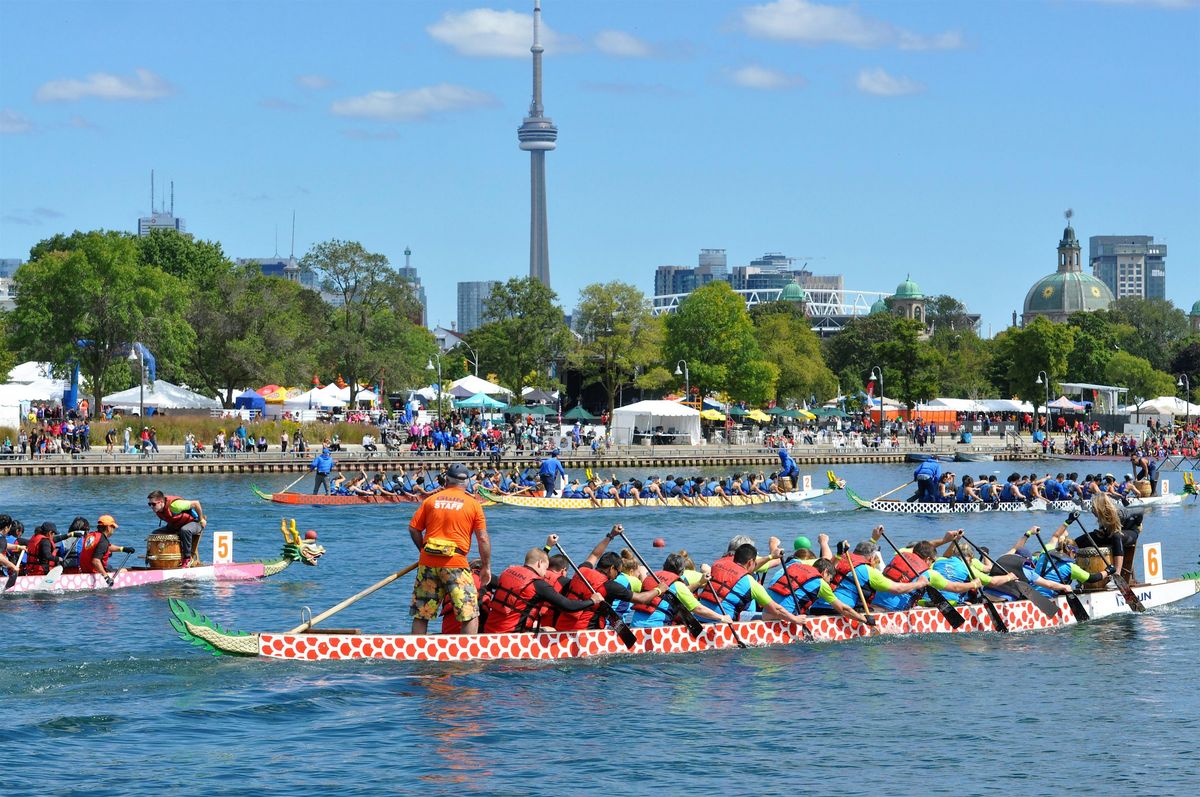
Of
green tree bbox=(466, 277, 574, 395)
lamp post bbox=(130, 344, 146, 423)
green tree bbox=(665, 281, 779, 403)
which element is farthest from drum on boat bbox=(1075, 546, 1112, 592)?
green tree bbox=(466, 277, 574, 395)

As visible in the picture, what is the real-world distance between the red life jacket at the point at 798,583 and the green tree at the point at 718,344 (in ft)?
230

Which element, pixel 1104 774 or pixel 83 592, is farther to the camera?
pixel 83 592

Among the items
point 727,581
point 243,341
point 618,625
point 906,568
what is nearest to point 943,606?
point 906,568

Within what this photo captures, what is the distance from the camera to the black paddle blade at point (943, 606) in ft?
75.2

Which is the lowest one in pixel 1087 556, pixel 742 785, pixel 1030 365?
pixel 742 785

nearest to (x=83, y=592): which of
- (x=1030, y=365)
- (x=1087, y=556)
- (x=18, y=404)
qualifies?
(x=1087, y=556)

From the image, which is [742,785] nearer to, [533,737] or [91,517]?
[533,737]

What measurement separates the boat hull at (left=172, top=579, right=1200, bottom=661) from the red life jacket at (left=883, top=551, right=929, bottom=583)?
20.7 inches

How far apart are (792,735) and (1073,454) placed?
249 feet

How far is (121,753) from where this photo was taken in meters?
16.6

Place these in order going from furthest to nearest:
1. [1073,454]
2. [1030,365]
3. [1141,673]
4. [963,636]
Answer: [1030,365] < [1073,454] < [963,636] < [1141,673]

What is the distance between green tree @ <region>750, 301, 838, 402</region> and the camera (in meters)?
108

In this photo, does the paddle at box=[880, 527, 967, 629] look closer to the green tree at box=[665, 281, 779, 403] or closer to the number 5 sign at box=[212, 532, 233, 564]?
the number 5 sign at box=[212, 532, 233, 564]

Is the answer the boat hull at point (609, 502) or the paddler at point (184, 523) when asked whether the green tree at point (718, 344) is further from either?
the paddler at point (184, 523)
